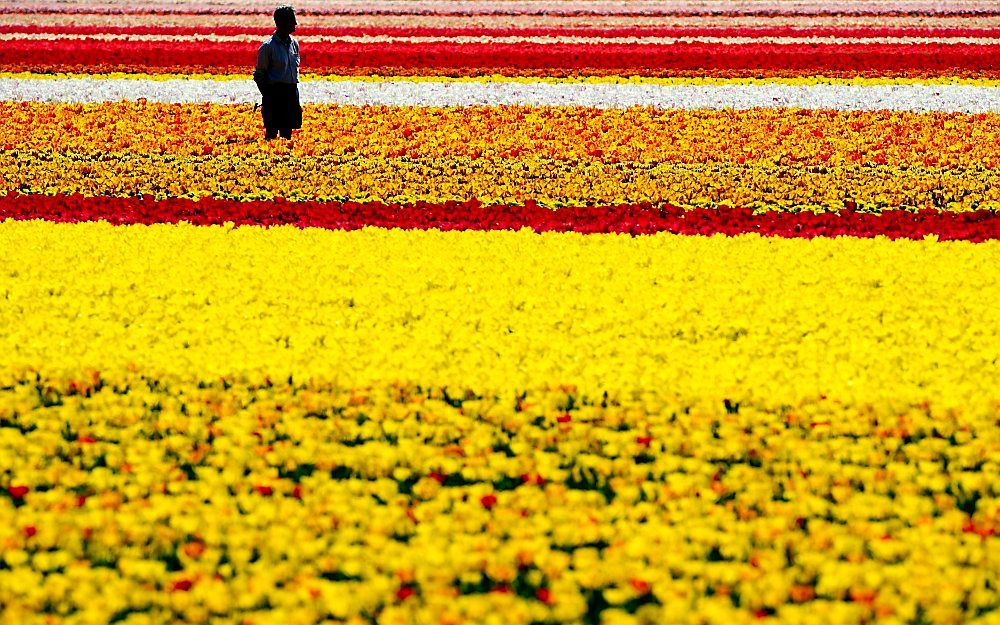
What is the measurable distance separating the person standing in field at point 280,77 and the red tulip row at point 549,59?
8.67 metres

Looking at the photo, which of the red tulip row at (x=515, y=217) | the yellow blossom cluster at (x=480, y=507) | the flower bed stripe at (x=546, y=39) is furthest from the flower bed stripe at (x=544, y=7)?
the yellow blossom cluster at (x=480, y=507)

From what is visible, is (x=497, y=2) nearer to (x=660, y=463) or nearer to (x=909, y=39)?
(x=909, y=39)

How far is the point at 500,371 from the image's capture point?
698 centimetres

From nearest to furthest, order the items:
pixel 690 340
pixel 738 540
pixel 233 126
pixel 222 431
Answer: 1. pixel 738 540
2. pixel 222 431
3. pixel 690 340
4. pixel 233 126

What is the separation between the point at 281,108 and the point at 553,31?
713 inches

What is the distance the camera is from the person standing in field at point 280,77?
14688 millimetres

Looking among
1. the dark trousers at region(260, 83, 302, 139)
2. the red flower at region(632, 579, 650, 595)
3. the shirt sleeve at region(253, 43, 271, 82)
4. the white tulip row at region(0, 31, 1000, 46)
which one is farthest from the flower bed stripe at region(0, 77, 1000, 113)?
the red flower at region(632, 579, 650, 595)

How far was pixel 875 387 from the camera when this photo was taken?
672 centimetres

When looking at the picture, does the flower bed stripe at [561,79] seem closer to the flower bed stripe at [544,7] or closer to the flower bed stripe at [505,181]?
the flower bed stripe at [505,181]

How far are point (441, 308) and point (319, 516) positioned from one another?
3.31 m

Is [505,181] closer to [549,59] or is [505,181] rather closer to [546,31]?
[549,59]

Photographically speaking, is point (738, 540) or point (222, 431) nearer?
point (738, 540)

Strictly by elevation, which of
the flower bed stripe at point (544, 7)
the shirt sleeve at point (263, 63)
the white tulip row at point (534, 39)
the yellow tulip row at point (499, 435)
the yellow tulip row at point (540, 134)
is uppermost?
the flower bed stripe at point (544, 7)

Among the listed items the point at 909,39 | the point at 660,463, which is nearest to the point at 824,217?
the point at 660,463
